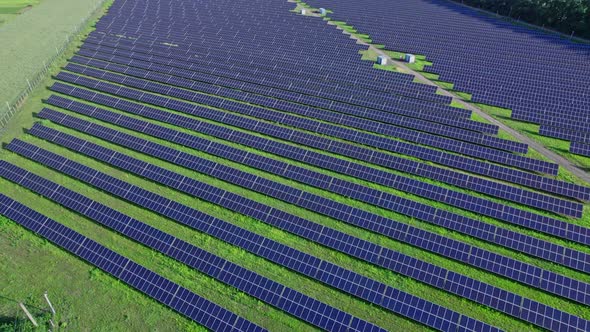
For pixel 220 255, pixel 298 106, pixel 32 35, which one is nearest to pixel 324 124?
pixel 298 106

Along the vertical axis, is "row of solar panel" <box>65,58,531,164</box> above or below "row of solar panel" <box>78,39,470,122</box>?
below

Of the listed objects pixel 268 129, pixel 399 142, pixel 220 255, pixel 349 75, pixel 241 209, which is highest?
pixel 349 75

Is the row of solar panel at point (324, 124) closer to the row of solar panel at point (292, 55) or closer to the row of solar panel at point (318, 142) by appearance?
the row of solar panel at point (318, 142)

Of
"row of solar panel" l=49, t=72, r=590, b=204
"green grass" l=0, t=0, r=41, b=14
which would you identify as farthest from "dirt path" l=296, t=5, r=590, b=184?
"green grass" l=0, t=0, r=41, b=14

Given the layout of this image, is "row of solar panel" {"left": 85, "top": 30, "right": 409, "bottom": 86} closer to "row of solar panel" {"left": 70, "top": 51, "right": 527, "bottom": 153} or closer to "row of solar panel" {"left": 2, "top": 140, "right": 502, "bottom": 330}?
"row of solar panel" {"left": 70, "top": 51, "right": 527, "bottom": 153}

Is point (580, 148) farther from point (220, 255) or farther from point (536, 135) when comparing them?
point (220, 255)
